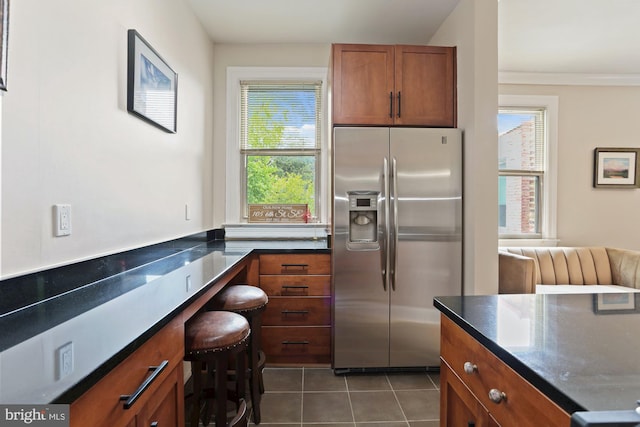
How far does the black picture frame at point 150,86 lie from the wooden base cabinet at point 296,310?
1179 mm

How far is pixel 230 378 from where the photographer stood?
2113 mm

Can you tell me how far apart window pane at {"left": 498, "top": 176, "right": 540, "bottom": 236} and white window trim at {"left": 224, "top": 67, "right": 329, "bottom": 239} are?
7.26 feet

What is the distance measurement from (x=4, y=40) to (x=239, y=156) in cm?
232

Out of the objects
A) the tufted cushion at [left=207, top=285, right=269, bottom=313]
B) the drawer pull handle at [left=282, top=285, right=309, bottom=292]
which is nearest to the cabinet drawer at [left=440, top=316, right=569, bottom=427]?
the tufted cushion at [left=207, top=285, right=269, bottom=313]

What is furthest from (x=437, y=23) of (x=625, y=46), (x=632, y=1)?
(x=625, y=46)

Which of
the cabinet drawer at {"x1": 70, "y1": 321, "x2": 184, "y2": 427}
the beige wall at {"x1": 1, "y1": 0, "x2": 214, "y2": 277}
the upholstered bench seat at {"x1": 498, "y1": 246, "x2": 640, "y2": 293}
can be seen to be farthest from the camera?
the upholstered bench seat at {"x1": 498, "y1": 246, "x2": 640, "y2": 293}

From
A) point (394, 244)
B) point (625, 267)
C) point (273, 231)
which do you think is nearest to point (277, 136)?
point (273, 231)

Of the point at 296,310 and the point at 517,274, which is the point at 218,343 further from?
the point at 517,274

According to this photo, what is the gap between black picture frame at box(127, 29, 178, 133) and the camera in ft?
5.68

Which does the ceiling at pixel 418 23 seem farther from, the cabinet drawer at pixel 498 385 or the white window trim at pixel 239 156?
the cabinet drawer at pixel 498 385

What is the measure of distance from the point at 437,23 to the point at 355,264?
7.07 feet

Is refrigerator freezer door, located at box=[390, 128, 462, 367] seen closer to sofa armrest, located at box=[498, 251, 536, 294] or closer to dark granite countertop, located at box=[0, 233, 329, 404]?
sofa armrest, located at box=[498, 251, 536, 294]

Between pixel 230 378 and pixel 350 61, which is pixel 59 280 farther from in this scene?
pixel 350 61

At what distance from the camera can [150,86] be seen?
6.31 ft
